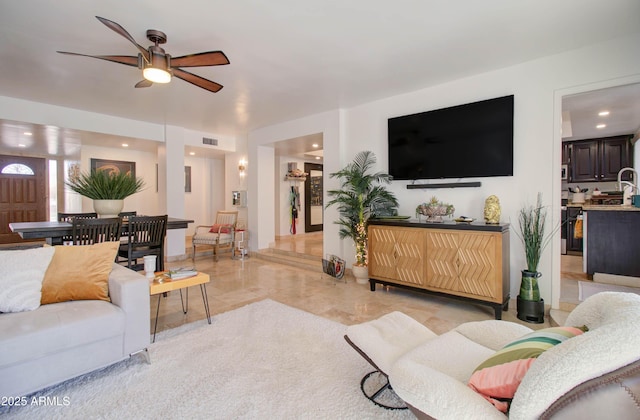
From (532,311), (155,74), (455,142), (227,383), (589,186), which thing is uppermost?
(155,74)

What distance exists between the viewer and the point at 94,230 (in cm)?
327

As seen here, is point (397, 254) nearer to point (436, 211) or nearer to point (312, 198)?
point (436, 211)

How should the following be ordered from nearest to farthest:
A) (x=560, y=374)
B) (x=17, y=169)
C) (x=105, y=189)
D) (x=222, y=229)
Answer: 1. (x=560, y=374)
2. (x=105, y=189)
3. (x=222, y=229)
4. (x=17, y=169)

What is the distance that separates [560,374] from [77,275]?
2.87 metres

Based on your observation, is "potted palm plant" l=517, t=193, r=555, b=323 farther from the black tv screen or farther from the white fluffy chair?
the white fluffy chair

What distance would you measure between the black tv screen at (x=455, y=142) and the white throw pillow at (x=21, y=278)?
12.8ft

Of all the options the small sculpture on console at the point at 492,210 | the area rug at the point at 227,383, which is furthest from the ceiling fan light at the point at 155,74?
the small sculpture on console at the point at 492,210

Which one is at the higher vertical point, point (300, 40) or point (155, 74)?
point (300, 40)

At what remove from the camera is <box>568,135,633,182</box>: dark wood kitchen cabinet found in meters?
5.73

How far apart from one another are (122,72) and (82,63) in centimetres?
38

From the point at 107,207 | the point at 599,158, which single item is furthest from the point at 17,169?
the point at 599,158

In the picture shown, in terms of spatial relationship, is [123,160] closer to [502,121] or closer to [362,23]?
[362,23]

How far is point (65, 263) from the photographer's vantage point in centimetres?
226

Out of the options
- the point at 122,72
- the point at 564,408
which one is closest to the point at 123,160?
the point at 122,72
